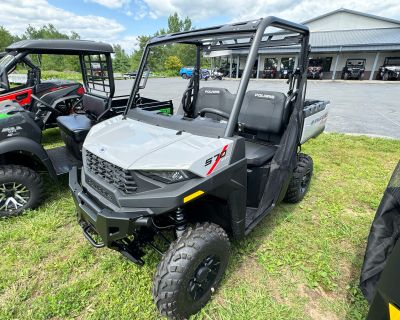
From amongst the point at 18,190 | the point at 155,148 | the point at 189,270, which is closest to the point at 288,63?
the point at 18,190

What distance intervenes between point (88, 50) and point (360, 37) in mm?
29567

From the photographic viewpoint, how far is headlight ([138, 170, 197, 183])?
1576 millimetres

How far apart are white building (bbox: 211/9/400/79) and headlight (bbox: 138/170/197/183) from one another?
19077 mm

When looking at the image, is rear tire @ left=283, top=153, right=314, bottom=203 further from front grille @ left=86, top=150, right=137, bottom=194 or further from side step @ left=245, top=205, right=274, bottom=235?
front grille @ left=86, top=150, right=137, bottom=194

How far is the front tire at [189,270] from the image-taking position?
1.63 m

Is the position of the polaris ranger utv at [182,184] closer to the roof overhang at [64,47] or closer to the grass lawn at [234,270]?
the grass lawn at [234,270]

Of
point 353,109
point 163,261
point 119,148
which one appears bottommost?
point 353,109

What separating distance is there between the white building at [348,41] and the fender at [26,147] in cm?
1835

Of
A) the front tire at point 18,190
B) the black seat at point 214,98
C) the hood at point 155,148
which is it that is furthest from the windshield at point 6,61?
the hood at point 155,148

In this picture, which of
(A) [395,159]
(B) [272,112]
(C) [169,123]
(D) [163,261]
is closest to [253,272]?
(D) [163,261]

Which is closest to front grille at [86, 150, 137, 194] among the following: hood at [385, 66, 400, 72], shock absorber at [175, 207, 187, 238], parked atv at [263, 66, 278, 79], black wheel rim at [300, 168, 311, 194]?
shock absorber at [175, 207, 187, 238]

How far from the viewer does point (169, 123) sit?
210 cm

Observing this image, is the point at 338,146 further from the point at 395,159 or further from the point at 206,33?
the point at 206,33

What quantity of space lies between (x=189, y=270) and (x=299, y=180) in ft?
6.54
